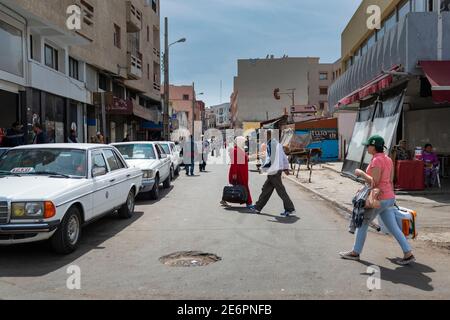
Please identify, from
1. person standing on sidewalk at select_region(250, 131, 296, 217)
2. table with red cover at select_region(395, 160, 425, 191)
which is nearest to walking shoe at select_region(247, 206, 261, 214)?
person standing on sidewalk at select_region(250, 131, 296, 217)

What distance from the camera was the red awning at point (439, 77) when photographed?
1131cm

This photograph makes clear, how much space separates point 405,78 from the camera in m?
13.2

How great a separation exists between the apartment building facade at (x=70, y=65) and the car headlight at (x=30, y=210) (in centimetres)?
960

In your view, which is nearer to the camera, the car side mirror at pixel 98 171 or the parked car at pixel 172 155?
the car side mirror at pixel 98 171

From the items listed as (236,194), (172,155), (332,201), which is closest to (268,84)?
(172,155)

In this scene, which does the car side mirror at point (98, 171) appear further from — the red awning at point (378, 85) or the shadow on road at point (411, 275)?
the red awning at point (378, 85)

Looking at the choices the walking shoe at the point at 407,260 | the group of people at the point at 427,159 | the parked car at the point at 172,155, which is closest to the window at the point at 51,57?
the parked car at the point at 172,155

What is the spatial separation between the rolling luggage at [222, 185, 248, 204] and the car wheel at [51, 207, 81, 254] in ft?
14.6

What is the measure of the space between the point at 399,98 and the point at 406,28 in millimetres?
1962

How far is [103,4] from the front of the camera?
24094 mm

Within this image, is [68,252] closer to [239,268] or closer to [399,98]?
[239,268]

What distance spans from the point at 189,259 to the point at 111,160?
344 centimetres

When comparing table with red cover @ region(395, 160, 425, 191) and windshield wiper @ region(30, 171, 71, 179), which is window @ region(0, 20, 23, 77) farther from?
table with red cover @ region(395, 160, 425, 191)
